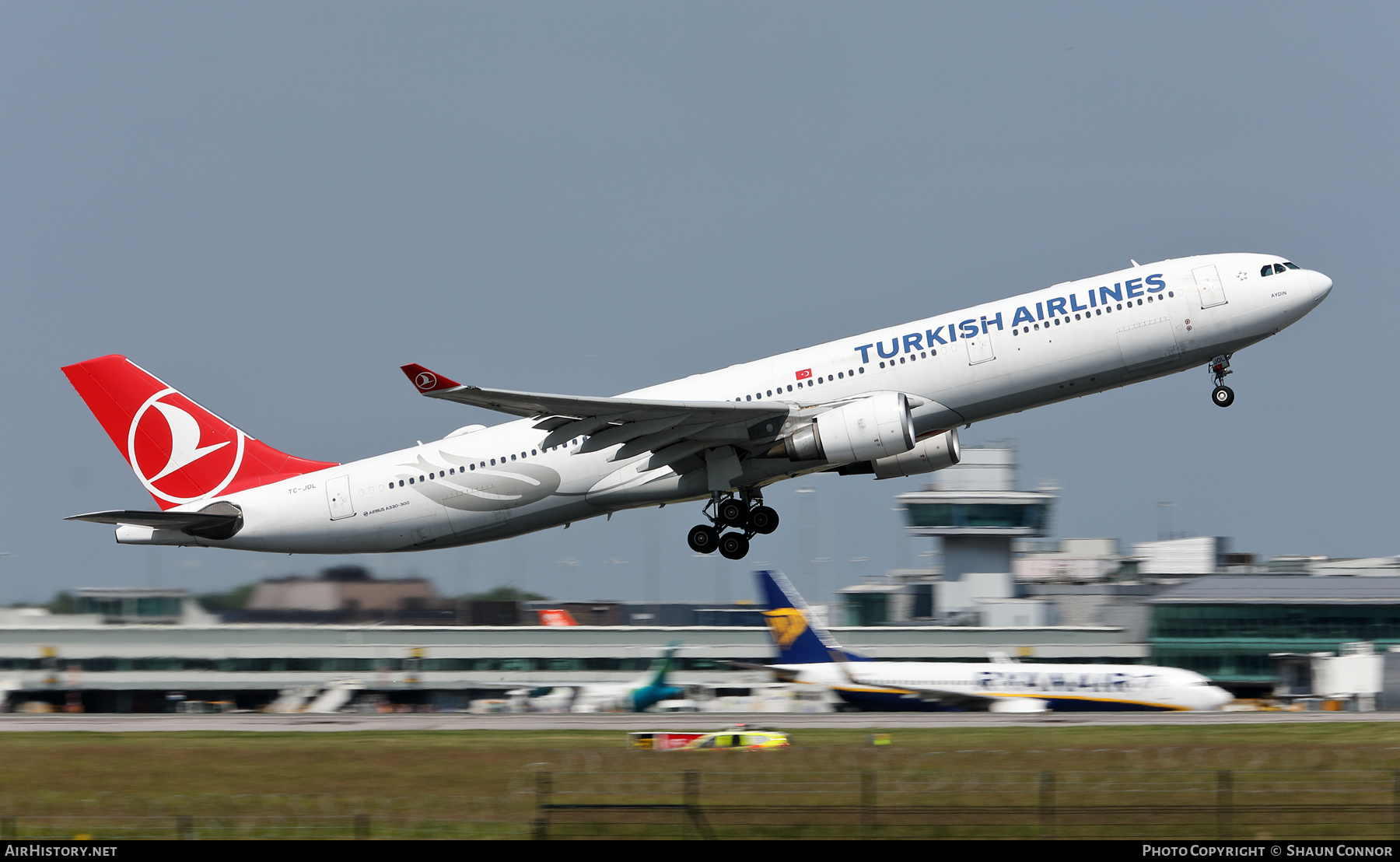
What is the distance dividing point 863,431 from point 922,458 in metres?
2.79

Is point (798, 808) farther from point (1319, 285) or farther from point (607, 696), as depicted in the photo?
point (607, 696)

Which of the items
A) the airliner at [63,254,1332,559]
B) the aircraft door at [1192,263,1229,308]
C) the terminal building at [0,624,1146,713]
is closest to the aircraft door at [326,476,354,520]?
the airliner at [63,254,1332,559]

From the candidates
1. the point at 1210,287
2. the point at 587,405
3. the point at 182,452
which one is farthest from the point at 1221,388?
the point at 182,452

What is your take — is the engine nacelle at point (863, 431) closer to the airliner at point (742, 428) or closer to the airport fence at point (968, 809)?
the airliner at point (742, 428)

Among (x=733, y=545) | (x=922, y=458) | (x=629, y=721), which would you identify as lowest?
(x=629, y=721)

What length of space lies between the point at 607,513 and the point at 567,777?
705cm

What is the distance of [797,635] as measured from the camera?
172 ft

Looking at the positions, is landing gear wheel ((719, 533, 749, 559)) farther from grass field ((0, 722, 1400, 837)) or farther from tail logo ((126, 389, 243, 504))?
tail logo ((126, 389, 243, 504))

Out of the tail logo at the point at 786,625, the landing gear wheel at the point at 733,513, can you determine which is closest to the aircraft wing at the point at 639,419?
the landing gear wheel at the point at 733,513

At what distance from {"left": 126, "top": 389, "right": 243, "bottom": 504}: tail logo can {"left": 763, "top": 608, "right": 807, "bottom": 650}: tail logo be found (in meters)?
22.0

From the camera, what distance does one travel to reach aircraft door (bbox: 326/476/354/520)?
35.2 metres

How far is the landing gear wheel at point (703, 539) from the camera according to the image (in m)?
34.6

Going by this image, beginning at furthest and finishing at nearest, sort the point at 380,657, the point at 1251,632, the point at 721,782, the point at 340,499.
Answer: the point at 1251,632
the point at 380,657
the point at 340,499
the point at 721,782
